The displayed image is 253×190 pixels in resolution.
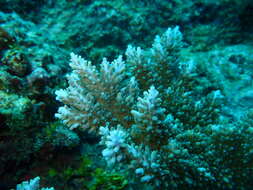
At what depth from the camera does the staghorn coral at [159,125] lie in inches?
70.9

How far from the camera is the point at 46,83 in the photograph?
253cm

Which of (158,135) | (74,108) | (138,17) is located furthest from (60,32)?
(158,135)

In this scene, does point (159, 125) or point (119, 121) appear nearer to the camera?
point (159, 125)

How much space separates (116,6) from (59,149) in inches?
101

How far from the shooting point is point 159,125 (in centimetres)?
193

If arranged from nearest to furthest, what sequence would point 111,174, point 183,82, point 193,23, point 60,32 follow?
point 111,174
point 183,82
point 60,32
point 193,23

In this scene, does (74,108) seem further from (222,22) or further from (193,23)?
(222,22)

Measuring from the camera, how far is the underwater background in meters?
1.88

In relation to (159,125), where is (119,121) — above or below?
above

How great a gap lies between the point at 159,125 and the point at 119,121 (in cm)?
46

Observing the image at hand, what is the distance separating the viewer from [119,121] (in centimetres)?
223

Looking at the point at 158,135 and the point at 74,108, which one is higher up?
the point at 74,108

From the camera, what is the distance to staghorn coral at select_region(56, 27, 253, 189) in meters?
1.80

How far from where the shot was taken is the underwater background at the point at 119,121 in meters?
1.88
